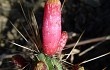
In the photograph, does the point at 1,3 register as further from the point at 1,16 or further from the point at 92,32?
the point at 92,32

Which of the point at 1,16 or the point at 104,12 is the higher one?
the point at 1,16

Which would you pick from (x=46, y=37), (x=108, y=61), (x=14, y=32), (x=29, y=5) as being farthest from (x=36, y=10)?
(x=46, y=37)

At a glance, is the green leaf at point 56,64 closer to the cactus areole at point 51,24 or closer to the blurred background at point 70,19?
the cactus areole at point 51,24

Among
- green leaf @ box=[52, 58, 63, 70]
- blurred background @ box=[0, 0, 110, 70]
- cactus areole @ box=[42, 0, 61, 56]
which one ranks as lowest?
blurred background @ box=[0, 0, 110, 70]

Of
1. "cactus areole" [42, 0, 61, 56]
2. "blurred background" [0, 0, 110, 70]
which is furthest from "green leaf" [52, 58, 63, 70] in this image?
"blurred background" [0, 0, 110, 70]

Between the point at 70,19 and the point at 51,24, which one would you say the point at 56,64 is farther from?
the point at 70,19

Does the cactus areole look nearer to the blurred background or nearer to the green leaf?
the green leaf

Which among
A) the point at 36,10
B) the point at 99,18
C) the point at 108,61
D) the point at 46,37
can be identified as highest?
the point at 46,37

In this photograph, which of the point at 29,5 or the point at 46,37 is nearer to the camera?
the point at 46,37

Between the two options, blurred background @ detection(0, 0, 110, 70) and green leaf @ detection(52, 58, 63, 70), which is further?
blurred background @ detection(0, 0, 110, 70)
